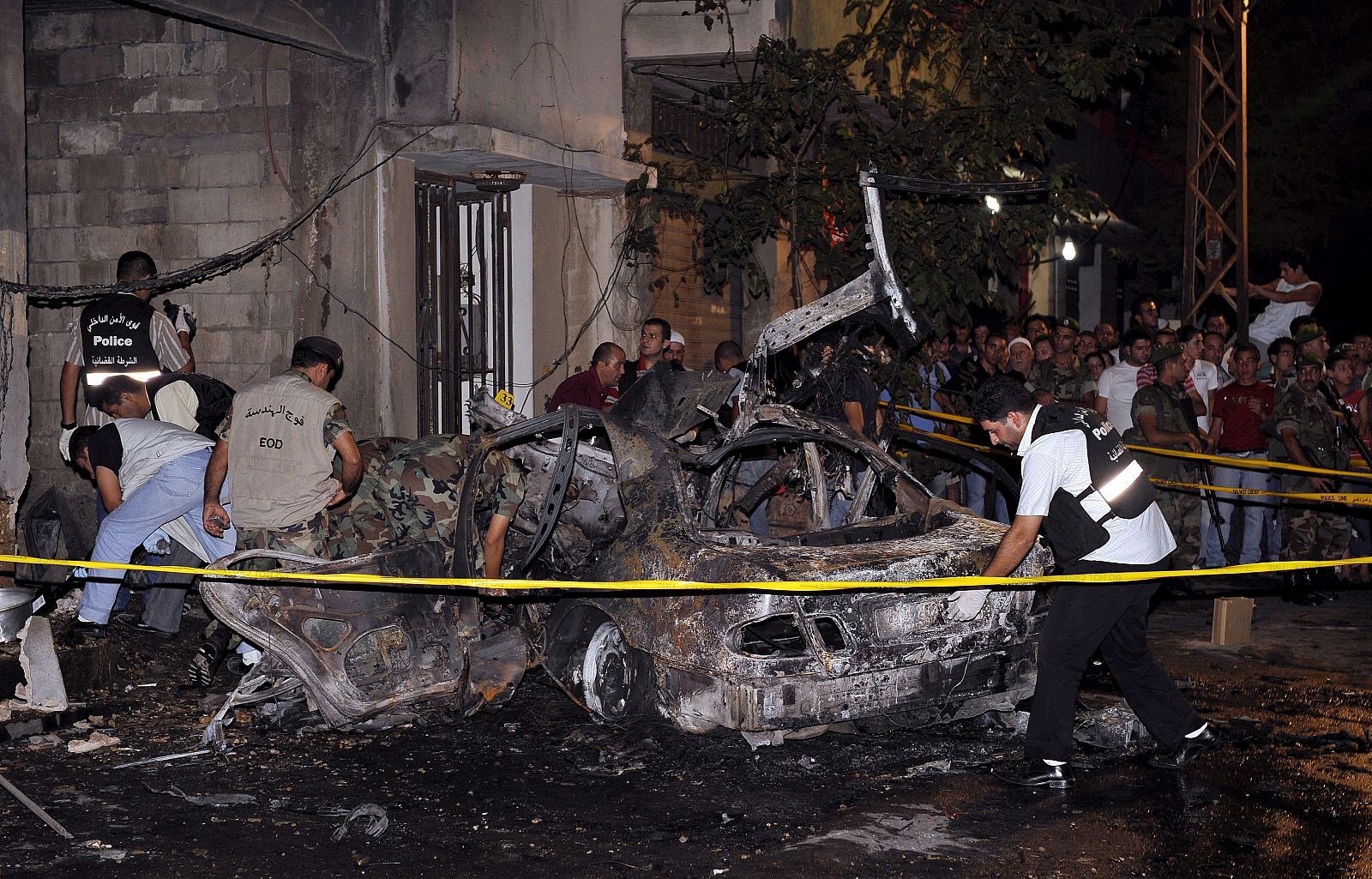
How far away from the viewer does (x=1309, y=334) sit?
45.8ft

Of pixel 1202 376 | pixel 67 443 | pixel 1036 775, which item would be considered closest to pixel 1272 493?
pixel 1202 376

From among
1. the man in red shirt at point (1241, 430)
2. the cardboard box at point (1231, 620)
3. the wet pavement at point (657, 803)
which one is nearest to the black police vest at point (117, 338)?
the wet pavement at point (657, 803)

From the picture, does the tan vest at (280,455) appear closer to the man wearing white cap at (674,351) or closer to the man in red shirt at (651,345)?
the man in red shirt at (651,345)

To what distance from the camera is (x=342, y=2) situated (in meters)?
11.6

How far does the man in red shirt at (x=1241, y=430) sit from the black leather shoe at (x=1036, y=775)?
6601 mm

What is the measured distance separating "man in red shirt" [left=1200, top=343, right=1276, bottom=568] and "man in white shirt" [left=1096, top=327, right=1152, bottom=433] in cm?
79

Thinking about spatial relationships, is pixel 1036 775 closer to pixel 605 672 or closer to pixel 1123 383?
pixel 605 672

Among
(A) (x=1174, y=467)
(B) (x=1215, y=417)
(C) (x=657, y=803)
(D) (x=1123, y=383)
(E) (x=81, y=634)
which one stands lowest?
(C) (x=657, y=803)

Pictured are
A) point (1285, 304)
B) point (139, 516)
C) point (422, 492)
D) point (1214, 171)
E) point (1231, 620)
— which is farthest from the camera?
point (1214, 171)

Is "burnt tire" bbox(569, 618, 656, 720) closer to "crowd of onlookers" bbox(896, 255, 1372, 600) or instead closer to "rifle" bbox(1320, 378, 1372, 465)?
"crowd of onlookers" bbox(896, 255, 1372, 600)

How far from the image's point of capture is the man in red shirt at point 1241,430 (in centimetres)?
1251

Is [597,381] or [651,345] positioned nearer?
[597,381]

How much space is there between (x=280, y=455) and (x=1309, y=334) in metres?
10.1

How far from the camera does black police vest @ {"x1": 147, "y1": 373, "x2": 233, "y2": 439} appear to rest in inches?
397
